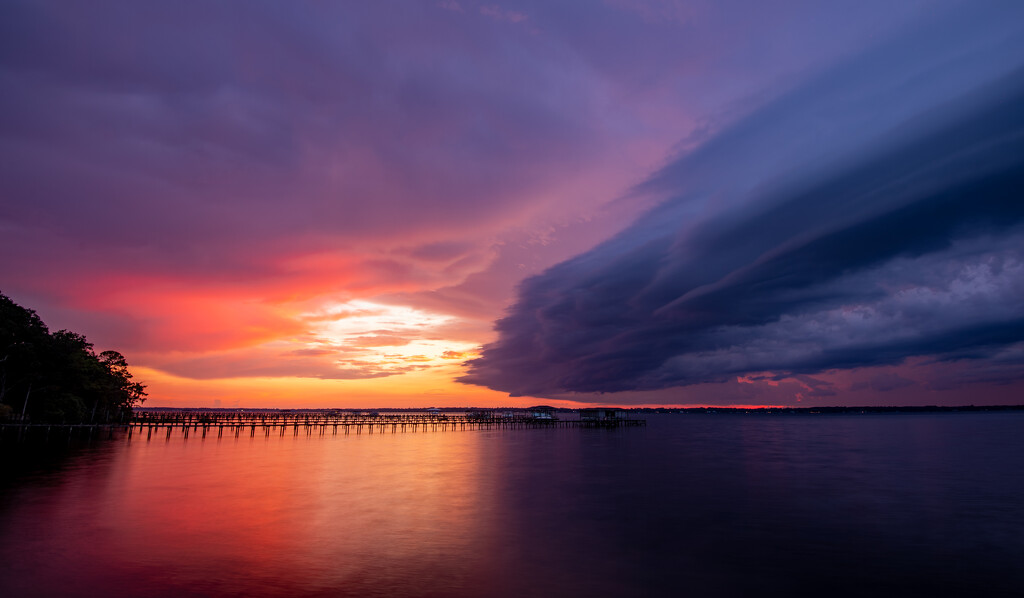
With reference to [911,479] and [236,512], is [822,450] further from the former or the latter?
[236,512]

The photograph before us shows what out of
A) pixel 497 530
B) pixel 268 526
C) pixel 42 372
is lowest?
pixel 497 530

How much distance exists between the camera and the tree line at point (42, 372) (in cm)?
5681

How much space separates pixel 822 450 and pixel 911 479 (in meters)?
29.7

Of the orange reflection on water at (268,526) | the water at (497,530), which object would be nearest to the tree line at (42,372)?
the water at (497,530)

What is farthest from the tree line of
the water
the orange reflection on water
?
the orange reflection on water

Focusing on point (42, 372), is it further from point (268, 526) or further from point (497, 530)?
point (497, 530)

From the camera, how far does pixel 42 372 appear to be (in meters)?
63.5

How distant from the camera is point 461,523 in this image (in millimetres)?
28500

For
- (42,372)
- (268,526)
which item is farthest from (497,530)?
(42,372)

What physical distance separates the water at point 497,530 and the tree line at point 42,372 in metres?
11.1

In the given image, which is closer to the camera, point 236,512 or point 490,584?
point 490,584

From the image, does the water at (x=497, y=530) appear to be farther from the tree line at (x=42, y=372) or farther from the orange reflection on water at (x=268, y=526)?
the tree line at (x=42, y=372)

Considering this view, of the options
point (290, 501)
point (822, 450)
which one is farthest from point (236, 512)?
point (822, 450)

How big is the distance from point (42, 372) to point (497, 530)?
6432 centimetres
